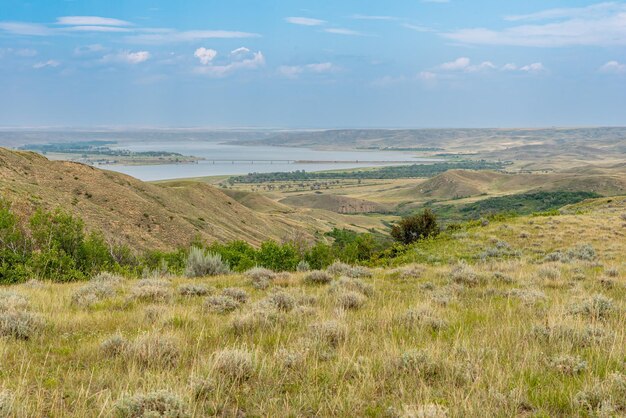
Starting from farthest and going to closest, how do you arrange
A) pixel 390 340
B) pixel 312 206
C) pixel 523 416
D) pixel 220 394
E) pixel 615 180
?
pixel 312 206, pixel 615 180, pixel 390 340, pixel 220 394, pixel 523 416

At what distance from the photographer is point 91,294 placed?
880 centimetres

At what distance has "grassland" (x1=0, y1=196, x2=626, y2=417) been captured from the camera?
4.02m

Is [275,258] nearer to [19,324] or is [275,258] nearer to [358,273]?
[358,273]

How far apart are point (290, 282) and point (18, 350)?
6632 mm

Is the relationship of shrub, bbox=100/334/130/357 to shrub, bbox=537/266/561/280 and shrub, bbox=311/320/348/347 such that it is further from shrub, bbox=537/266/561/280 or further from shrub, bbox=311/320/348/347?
shrub, bbox=537/266/561/280

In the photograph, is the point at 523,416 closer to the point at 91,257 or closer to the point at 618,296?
the point at 618,296

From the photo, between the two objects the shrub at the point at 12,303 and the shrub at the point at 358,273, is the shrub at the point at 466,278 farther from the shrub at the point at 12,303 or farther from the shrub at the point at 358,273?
the shrub at the point at 12,303

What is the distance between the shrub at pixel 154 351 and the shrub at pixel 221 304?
2.42 metres

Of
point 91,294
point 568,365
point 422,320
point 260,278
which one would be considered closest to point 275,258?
point 260,278

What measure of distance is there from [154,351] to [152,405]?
1.39 meters

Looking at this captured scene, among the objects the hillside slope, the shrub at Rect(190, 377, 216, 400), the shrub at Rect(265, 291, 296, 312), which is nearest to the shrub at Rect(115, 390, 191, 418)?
the shrub at Rect(190, 377, 216, 400)

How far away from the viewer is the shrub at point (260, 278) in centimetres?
1066

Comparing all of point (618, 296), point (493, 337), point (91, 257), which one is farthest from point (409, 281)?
point (91, 257)

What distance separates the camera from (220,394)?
4273 mm
